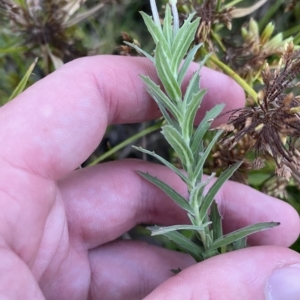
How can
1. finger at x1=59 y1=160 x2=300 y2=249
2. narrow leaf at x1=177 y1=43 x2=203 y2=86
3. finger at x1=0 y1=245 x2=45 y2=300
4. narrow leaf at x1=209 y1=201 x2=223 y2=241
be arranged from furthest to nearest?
finger at x1=59 y1=160 x2=300 y2=249 < narrow leaf at x1=209 y1=201 x2=223 y2=241 < narrow leaf at x1=177 y1=43 x2=203 y2=86 < finger at x1=0 y1=245 x2=45 y2=300

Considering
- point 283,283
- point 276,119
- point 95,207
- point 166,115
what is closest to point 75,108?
point 166,115

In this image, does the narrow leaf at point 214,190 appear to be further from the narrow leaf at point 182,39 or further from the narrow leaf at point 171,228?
the narrow leaf at point 182,39

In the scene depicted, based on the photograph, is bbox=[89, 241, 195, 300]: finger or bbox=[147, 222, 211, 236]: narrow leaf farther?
bbox=[89, 241, 195, 300]: finger

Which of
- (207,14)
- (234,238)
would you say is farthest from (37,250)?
(207,14)

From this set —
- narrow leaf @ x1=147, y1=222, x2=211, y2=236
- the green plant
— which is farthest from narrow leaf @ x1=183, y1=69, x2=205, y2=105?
narrow leaf @ x1=147, y1=222, x2=211, y2=236

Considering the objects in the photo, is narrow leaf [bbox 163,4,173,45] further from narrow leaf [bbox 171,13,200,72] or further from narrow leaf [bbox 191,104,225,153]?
narrow leaf [bbox 191,104,225,153]

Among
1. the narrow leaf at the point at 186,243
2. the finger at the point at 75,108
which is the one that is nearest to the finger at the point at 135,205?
the finger at the point at 75,108

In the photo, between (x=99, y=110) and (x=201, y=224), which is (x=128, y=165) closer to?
(x=99, y=110)
